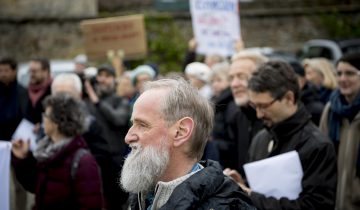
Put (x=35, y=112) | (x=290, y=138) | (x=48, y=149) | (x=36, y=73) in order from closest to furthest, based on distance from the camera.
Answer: (x=290, y=138)
(x=48, y=149)
(x=35, y=112)
(x=36, y=73)

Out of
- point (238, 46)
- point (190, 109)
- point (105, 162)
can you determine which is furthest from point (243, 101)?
point (238, 46)

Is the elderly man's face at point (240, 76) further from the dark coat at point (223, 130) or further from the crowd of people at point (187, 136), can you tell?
the dark coat at point (223, 130)

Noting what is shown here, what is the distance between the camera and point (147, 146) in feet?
9.22

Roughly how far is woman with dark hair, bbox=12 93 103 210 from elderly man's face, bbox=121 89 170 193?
78.7 inches

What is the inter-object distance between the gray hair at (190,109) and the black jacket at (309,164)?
134 centimetres

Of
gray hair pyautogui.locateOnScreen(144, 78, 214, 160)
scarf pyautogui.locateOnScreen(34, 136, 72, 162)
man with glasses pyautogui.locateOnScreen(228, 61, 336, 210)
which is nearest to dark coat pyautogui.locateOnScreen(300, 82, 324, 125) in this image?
man with glasses pyautogui.locateOnScreen(228, 61, 336, 210)

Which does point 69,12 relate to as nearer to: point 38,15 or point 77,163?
point 38,15

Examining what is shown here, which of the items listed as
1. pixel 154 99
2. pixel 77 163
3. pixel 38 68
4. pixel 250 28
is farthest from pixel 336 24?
pixel 154 99

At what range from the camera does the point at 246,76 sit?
566 cm

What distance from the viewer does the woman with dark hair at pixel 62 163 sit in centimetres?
478

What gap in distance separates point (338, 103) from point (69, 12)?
57.3 feet

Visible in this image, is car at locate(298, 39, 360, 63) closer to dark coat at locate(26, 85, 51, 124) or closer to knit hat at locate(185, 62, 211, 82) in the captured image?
knit hat at locate(185, 62, 211, 82)

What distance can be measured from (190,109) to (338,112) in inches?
107

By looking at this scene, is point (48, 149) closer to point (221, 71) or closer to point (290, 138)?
point (290, 138)
